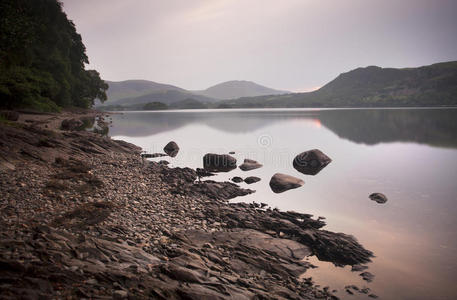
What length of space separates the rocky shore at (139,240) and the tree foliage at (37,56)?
67.5ft

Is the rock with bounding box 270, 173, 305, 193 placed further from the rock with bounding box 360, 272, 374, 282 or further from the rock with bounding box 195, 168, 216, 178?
the rock with bounding box 360, 272, 374, 282

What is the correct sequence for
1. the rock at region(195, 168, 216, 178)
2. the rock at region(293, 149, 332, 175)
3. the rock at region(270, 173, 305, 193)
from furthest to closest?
the rock at region(293, 149, 332, 175) < the rock at region(195, 168, 216, 178) < the rock at region(270, 173, 305, 193)

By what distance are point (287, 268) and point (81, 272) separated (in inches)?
244

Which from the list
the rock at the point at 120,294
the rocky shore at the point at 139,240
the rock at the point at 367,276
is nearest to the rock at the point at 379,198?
the rocky shore at the point at 139,240

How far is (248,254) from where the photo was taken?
8969mm

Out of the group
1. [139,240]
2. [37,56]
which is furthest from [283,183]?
[37,56]

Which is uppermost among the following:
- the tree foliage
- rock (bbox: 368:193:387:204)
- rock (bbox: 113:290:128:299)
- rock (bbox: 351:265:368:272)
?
the tree foliage

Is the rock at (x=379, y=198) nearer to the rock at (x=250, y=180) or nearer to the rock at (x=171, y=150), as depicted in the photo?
the rock at (x=250, y=180)

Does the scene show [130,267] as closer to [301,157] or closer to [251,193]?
[251,193]

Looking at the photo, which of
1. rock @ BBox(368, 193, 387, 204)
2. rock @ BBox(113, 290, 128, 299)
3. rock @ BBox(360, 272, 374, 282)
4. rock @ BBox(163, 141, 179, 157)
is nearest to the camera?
rock @ BBox(113, 290, 128, 299)

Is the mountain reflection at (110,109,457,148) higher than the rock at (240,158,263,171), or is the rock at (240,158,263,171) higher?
the mountain reflection at (110,109,457,148)

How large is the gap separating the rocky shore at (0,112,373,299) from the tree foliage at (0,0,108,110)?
Answer: 67.5 feet

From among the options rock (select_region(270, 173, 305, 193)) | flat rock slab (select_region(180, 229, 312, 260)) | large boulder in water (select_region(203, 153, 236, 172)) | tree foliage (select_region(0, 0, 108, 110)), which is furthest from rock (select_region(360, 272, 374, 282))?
tree foliage (select_region(0, 0, 108, 110))

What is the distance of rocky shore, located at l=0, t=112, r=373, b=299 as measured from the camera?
568cm
